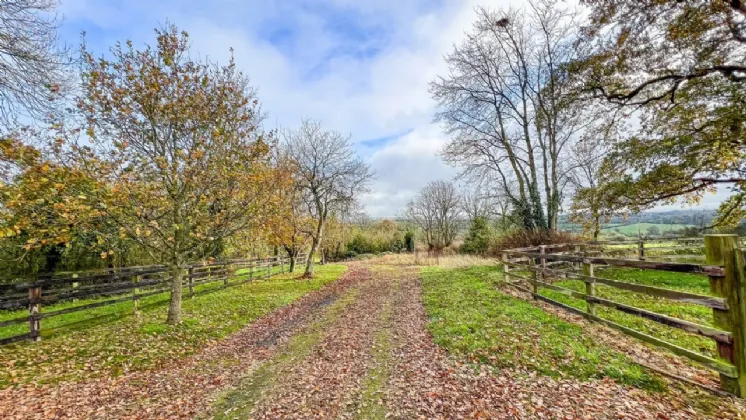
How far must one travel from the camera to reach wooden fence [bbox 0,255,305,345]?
7245 millimetres

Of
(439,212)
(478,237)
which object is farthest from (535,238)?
(439,212)

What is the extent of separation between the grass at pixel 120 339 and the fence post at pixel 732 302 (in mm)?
8968

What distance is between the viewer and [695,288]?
9922mm

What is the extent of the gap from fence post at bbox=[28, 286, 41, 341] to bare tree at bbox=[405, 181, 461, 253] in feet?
120

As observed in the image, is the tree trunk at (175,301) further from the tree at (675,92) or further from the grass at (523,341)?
the tree at (675,92)

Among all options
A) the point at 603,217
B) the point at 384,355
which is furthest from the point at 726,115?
the point at 384,355

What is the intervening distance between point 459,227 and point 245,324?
3679 cm

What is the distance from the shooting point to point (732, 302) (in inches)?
146

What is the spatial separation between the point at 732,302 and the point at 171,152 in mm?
11011

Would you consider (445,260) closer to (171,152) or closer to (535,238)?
(535,238)

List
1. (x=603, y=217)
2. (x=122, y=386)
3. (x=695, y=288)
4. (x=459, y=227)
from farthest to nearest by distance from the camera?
(x=459, y=227) < (x=603, y=217) < (x=695, y=288) < (x=122, y=386)

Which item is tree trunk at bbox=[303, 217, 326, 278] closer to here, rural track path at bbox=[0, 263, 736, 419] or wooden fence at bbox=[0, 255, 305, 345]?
wooden fence at bbox=[0, 255, 305, 345]

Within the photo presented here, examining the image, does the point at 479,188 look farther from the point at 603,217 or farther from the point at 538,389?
the point at 538,389

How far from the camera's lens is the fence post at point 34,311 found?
23.7ft
